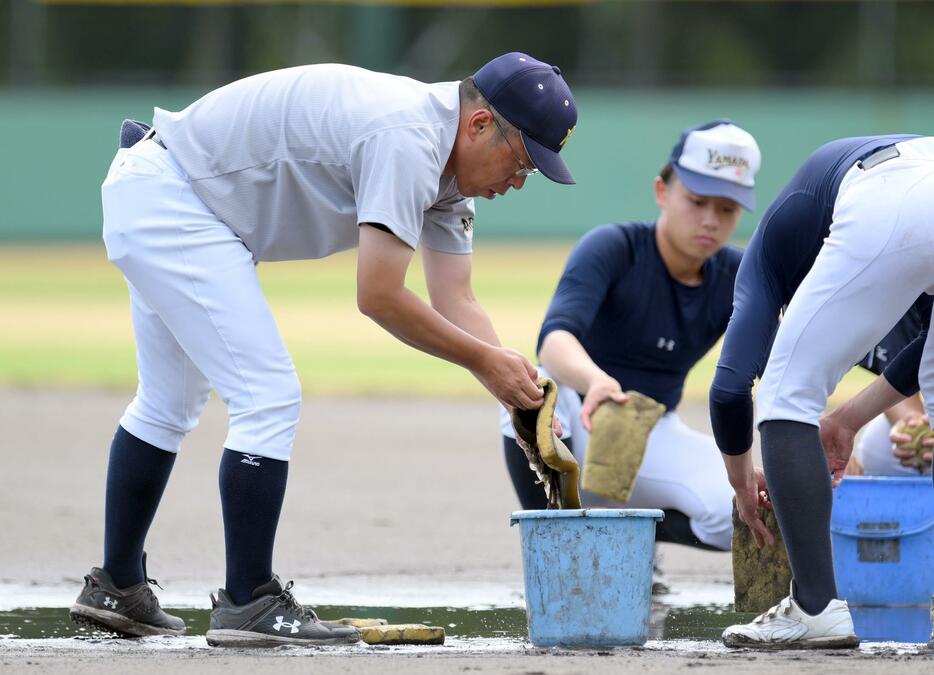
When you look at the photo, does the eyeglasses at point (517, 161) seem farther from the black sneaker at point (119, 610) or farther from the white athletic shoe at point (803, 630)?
the black sneaker at point (119, 610)

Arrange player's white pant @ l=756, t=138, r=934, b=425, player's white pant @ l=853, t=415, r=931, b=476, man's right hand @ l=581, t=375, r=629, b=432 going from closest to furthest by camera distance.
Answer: player's white pant @ l=756, t=138, r=934, b=425 → man's right hand @ l=581, t=375, r=629, b=432 → player's white pant @ l=853, t=415, r=931, b=476

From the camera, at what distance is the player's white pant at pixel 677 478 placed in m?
5.42

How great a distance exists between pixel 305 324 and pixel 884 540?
12.9 meters

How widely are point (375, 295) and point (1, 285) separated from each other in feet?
63.1

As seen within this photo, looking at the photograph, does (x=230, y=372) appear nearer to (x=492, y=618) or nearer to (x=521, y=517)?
(x=521, y=517)

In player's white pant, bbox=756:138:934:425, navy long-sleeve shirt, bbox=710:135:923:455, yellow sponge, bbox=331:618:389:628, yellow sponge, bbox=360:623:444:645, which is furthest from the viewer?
yellow sponge, bbox=331:618:389:628

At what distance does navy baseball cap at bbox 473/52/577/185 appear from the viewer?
393 cm

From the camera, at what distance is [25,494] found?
292 inches

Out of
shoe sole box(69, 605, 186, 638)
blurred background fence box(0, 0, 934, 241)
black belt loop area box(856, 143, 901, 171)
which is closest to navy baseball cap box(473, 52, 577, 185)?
black belt loop area box(856, 143, 901, 171)

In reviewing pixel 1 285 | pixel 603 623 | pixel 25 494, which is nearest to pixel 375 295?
pixel 603 623

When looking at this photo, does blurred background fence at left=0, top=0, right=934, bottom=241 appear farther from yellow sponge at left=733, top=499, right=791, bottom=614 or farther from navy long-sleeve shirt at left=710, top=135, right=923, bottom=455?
navy long-sleeve shirt at left=710, top=135, right=923, bottom=455

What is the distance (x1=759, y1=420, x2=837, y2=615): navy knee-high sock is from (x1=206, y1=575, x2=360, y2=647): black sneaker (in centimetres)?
136

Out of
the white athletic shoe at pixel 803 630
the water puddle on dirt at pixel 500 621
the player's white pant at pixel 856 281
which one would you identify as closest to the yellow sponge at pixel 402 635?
the water puddle on dirt at pixel 500 621

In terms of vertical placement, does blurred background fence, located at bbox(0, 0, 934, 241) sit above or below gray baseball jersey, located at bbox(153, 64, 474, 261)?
above
